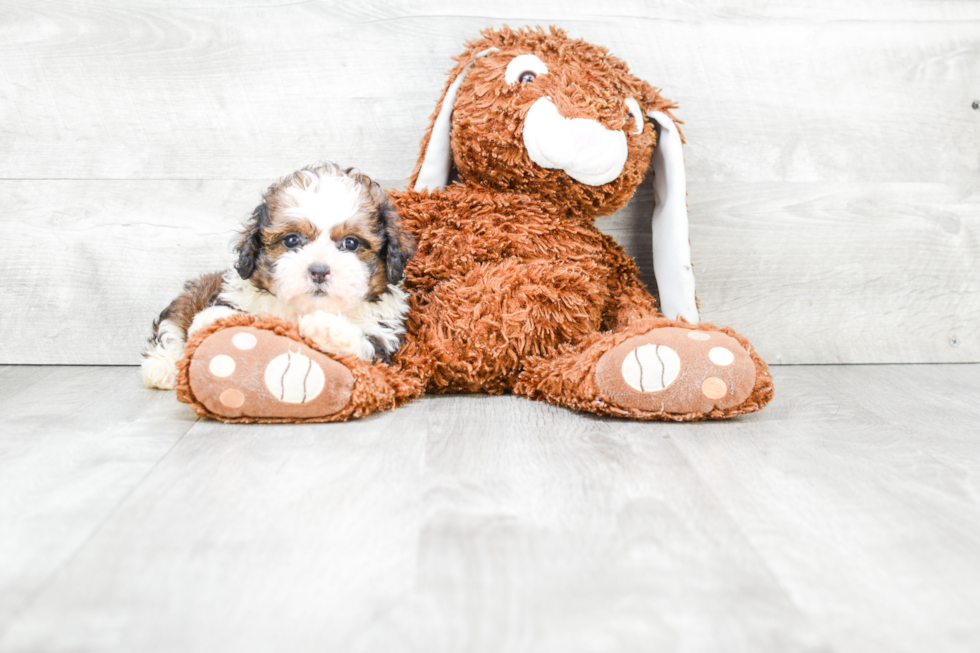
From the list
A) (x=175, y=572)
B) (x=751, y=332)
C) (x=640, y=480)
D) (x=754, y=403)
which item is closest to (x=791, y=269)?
(x=751, y=332)

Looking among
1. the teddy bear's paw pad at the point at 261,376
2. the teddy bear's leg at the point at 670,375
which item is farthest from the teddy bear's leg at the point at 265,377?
the teddy bear's leg at the point at 670,375

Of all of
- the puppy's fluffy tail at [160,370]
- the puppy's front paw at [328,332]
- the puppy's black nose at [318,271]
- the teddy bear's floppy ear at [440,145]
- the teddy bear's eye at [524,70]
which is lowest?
the puppy's fluffy tail at [160,370]

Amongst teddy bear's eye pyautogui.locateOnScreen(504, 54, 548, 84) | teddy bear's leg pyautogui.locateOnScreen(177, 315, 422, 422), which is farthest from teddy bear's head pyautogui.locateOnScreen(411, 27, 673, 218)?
teddy bear's leg pyautogui.locateOnScreen(177, 315, 422, 422)

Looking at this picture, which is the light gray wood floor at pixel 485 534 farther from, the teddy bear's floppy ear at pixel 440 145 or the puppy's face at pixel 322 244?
the teddy bear's floppy ear at pixel 440 145

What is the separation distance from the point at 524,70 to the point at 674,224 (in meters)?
0.43

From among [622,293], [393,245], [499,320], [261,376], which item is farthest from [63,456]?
[622,293]

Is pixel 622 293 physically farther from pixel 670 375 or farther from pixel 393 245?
pixel 393 245

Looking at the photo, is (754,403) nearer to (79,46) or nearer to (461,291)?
(461,291)

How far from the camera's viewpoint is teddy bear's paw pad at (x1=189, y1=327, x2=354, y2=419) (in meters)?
1.21

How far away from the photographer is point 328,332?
4.23 ft

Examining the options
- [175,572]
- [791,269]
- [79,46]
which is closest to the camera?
[175,572]

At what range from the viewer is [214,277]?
1546mm

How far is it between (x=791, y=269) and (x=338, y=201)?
111 cm

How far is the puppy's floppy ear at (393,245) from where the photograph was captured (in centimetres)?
134
